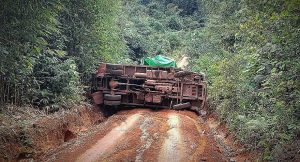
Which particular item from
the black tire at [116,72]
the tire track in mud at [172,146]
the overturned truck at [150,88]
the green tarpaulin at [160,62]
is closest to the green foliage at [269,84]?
the tire track in mud at [172,146]

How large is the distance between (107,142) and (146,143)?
1109 mm

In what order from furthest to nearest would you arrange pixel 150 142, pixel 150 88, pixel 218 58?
pixel 218 58 < pixel 150 88 < pixel 150 142

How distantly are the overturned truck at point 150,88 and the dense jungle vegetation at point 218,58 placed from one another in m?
0.84

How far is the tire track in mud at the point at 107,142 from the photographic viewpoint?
9859mm

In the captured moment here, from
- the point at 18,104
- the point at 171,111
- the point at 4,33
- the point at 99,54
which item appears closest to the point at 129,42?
the point at 99,54

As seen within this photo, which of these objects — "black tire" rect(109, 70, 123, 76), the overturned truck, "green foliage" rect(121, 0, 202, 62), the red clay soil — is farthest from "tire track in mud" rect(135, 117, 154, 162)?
"green foliage" rect(121, 0, 202, 62)

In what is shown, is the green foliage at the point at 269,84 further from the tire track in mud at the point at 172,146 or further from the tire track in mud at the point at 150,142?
the tire track in mud at the point at 172,146

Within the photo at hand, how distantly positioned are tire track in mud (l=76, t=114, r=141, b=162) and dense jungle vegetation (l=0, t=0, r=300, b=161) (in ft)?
7.55

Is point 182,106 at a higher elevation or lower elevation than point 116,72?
lower

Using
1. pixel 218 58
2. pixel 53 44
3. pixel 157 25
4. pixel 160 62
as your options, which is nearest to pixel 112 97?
pixel 53 44

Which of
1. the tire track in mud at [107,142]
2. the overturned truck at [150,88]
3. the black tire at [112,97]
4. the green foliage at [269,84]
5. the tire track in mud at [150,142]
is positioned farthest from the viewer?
the black tire at [112,97]

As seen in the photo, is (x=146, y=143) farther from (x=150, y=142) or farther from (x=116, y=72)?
(x=116, y=72)

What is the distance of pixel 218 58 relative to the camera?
24422 mm

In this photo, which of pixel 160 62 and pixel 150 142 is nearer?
pixel 150 142
